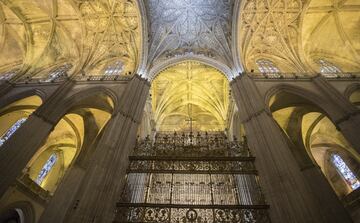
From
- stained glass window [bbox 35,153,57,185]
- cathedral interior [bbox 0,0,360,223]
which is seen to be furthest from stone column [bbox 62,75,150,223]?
stained glass window [bbox 35,153,57,185]

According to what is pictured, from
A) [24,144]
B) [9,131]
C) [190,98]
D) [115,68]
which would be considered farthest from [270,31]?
[9,131]

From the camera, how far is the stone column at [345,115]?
864 cm

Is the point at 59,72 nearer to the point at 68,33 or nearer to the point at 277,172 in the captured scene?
the point at 68,33

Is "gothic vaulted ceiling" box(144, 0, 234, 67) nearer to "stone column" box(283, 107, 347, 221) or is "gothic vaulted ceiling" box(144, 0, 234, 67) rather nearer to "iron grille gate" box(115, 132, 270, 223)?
"stone column" box(283, 107, 347, 221)

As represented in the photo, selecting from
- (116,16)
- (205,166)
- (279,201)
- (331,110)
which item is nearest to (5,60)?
(116,16)

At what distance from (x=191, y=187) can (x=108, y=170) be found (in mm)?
2992

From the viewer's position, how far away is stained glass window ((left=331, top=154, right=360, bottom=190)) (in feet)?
42.7

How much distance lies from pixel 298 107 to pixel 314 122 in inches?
74.2

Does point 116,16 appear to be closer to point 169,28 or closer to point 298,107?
point 169,28

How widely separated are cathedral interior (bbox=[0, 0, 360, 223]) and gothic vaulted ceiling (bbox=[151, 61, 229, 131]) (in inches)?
4.6

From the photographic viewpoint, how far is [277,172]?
23.3 feet

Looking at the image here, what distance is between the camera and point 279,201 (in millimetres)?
6418

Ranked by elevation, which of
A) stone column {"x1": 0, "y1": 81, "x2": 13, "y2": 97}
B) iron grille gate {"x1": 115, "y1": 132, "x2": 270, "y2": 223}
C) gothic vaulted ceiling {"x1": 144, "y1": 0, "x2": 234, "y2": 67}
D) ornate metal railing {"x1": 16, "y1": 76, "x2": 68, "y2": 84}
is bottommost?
iron grille gate {"x1": 115, "y1": 132, "x2": 270, "y2": 223}

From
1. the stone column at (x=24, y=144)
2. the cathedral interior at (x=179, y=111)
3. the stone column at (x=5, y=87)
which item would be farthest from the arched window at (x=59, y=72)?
the stone column at (x=24, y=144)
